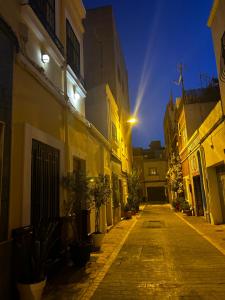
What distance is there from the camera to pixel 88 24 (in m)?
24.0

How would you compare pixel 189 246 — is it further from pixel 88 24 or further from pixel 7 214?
pixel 88 24

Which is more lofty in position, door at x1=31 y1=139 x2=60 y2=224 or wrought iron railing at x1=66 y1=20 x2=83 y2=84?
wrought iron railing at x1=66 y1=20 x2=83 y2=84

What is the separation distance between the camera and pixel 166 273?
611cm

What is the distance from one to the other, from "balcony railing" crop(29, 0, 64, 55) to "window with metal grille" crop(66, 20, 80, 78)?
1.06 m

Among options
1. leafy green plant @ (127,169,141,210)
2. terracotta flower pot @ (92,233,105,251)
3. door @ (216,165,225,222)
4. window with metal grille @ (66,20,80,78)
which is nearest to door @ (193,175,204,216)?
door @ (216,165,225,222)

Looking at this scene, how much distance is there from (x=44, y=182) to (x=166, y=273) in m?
3.56

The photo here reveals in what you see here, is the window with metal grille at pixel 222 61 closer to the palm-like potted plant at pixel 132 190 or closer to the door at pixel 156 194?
the palm-like potted plant at pixel 132 190

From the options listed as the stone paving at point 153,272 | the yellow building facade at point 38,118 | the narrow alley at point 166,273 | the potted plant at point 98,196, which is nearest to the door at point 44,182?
the yellow building facade at point 38,118

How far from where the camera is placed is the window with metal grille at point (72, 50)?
31.4 feet

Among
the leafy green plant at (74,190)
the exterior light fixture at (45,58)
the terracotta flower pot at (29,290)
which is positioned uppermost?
the exterior light fixture at (45,58)

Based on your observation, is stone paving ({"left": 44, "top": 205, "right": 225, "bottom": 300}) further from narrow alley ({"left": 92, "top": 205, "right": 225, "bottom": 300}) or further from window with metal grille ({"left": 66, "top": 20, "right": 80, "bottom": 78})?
window with metal grille ({"left": 66, "top": 20, "right": 80, "bottom": 78})

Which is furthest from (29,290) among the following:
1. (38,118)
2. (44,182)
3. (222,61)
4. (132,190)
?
(132,190)

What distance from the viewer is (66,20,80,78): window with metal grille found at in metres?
9.58

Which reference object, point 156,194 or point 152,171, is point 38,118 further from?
point 152,171
